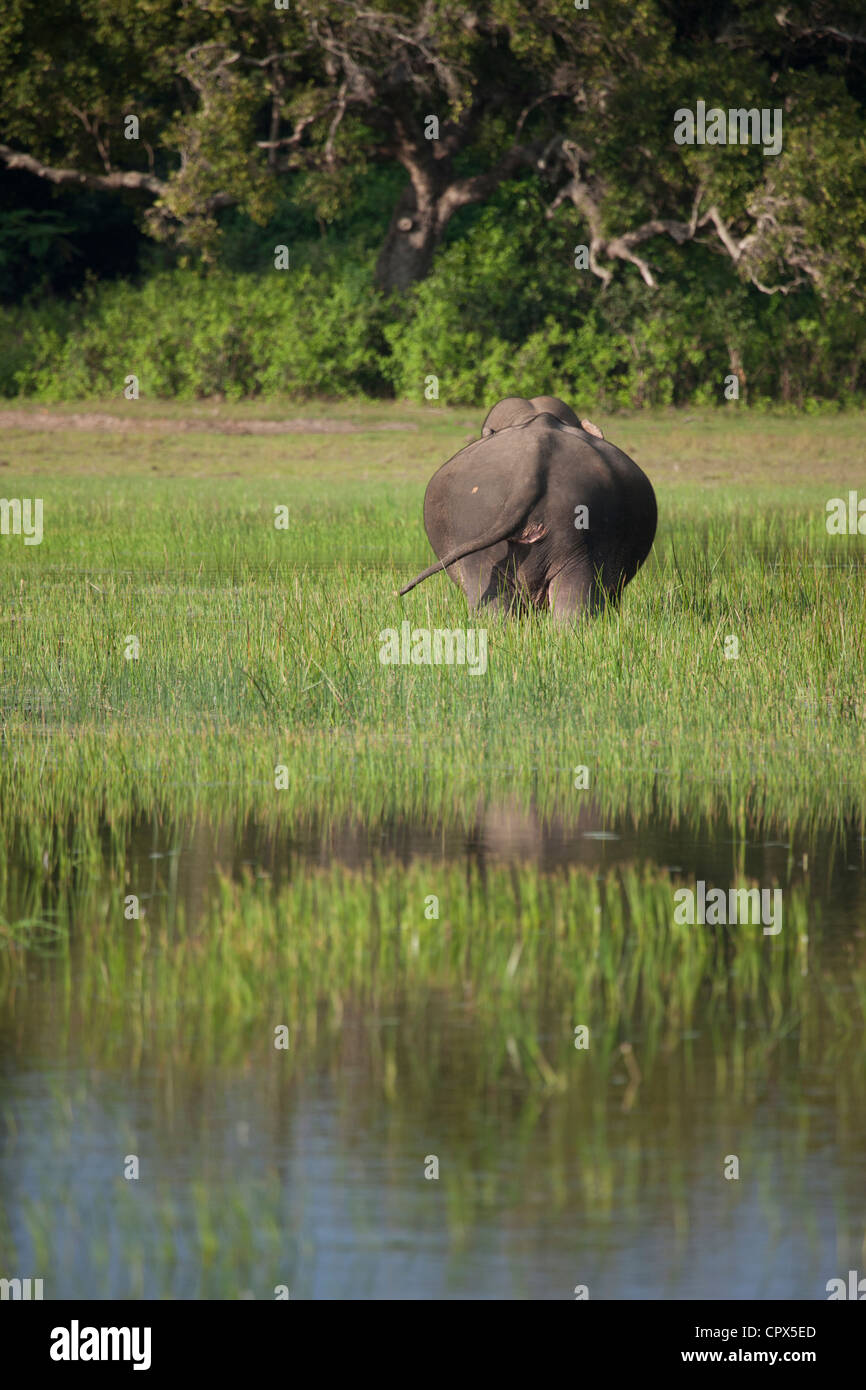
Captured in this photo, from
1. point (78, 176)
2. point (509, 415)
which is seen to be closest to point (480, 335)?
point (78, 176)

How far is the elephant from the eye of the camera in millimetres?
14039

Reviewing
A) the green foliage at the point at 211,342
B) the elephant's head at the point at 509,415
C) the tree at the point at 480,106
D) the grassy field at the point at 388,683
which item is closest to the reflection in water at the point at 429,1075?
the grassy field at the point at 388,683

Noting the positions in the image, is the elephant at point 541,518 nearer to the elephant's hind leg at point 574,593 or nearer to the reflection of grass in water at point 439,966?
the elephant's hind leg at point 574,593

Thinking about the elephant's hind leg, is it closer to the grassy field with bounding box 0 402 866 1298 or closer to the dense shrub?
the grassy field with bounding box 0 402 866 1298

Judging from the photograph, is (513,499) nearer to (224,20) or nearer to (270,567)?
(270,567)

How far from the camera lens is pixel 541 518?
46.2 ft

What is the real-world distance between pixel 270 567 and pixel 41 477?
10339 mm

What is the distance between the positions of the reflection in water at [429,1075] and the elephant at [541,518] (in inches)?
227

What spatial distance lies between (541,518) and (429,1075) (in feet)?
27.9

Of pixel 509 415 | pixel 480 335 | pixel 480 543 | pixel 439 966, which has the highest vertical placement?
pixel 480 335

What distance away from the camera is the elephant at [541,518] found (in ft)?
46.1

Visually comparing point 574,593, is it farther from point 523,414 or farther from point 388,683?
point 388,683

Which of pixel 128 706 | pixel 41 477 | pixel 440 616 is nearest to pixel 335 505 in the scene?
pixel 41 477

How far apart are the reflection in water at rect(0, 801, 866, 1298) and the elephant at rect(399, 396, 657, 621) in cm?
576
